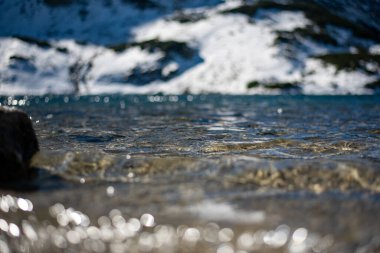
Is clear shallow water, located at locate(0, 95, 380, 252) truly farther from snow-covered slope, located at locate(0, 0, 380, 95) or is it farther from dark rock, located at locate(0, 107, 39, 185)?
snow-covered slope, located at locate(0, 0, 380, 95)

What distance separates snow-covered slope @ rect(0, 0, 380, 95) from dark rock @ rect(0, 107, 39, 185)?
112 metres

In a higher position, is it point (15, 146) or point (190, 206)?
point (15, 146)

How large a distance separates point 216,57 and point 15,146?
143 m

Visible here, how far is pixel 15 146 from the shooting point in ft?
23.2

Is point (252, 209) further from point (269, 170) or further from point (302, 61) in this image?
point (302, 61)

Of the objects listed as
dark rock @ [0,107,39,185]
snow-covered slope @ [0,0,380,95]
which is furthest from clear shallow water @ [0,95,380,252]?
snow-covered slope @ [0,0,380,95]

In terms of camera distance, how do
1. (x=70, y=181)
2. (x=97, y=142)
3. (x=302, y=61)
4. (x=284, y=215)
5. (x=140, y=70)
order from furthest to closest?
(x=140, y=70) → (x=302, y=61) → (x=97, y=142) → (x=70, y=181) → (x=284, y=215)

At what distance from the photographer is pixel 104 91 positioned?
14150 cm

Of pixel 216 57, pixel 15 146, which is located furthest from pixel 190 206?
pixel 216 57

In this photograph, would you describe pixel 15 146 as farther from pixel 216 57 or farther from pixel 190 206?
pixel 216 57

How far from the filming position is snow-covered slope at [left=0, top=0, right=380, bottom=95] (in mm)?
125875

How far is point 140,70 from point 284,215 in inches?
5859

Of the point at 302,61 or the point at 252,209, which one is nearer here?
the point at 252,209

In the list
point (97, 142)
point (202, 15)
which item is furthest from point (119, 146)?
point (202, 15)
